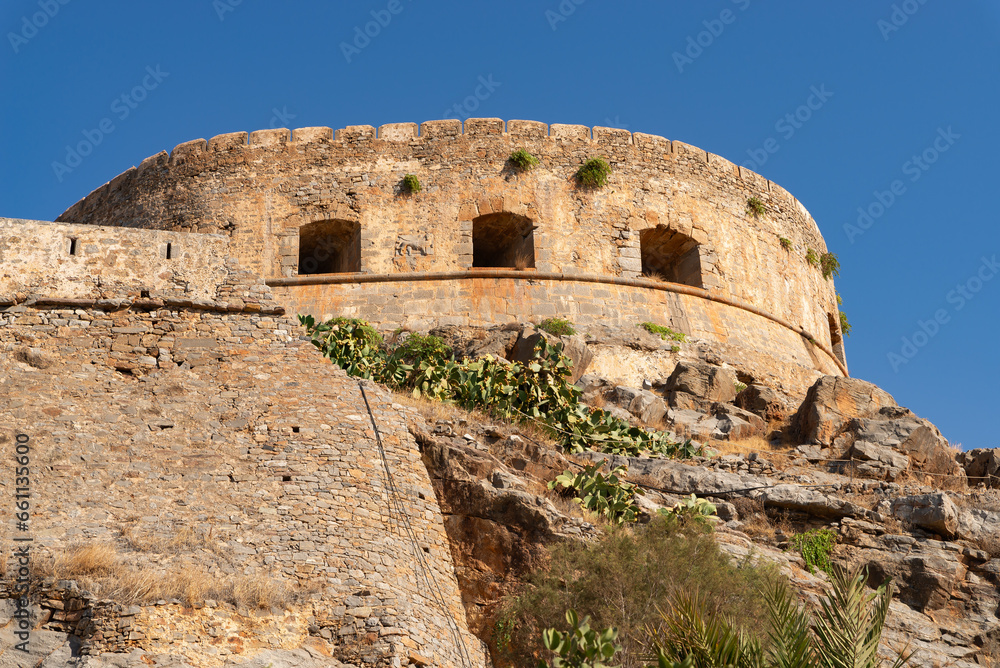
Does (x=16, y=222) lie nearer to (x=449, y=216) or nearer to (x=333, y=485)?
(x=333, y=485)

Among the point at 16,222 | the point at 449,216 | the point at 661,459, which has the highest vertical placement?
the point at 449,216

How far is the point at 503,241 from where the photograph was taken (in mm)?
18906

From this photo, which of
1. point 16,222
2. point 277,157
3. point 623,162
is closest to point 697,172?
point 623,162

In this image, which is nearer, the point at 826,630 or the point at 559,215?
the point at 826,630

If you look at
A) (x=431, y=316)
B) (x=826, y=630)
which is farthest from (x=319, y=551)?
(x=431, y=316)

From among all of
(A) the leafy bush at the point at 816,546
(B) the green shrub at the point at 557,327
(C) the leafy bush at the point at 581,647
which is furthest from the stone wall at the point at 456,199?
(C) the leafy bush at the point at 581,647

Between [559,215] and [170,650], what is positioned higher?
[559,215]

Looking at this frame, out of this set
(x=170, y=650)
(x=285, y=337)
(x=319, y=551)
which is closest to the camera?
(x=170, y=650)

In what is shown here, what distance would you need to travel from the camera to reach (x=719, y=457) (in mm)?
13234

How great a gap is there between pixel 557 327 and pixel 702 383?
2292mm

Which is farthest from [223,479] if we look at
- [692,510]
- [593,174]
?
[593,174]

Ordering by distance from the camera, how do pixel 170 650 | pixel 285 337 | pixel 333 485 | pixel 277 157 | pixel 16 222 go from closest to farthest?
pixel 170 650 → pixel 333 485 → pixel 285 337 → pixel 16 222 → pixel 277 157

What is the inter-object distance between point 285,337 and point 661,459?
13.9 feet

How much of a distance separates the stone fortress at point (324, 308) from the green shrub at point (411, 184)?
162 millimetres
